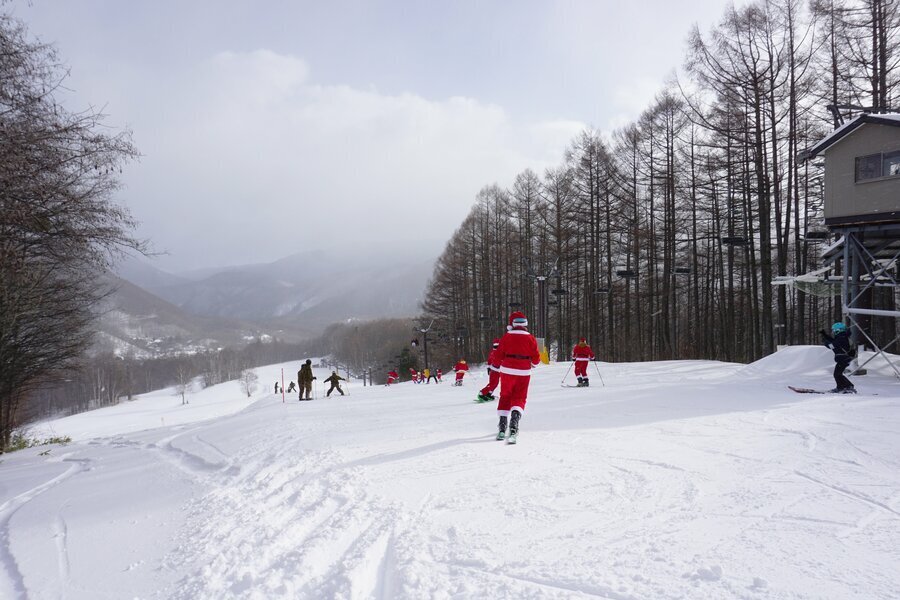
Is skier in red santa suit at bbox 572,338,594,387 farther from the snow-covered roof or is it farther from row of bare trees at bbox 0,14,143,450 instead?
row of bare trees at bbox 0,14,143,450

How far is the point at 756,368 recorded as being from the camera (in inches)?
Answer: 605

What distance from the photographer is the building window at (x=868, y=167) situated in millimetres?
13508

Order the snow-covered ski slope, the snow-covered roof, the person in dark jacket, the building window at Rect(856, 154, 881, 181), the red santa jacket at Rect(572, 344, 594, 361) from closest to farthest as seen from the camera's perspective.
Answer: the snow-covered ski slope → the person in dark jacket → the snow-covered roof → the building window at Rect(856, 154, 881, 181) → the red santa jacket at Rect(572, 344, 594, 361)

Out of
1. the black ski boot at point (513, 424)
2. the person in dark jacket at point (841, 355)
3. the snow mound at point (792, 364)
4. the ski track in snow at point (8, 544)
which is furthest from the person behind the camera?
Result: the snow mound at point (792, 364)

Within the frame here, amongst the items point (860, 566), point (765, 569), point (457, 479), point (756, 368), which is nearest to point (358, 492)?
point (457, 479)

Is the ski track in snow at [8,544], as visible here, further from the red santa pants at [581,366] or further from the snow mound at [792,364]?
the snow mound at [792,364]

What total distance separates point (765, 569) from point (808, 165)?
2344 centimetres

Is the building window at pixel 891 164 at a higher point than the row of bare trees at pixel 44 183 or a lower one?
higher

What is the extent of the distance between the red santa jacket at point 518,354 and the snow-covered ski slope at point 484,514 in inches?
41.6

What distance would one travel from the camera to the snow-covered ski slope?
2.92m

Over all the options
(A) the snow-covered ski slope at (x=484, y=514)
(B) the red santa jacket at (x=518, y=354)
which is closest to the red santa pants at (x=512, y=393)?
(B) the red santa jacket at (x=518, y=354)

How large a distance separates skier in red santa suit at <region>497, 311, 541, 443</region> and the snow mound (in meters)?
10.8

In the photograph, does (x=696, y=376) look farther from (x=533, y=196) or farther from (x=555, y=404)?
(x=533, y=196)

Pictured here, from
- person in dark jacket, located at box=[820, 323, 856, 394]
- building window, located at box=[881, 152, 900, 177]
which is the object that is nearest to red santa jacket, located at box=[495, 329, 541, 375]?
person in dark jacket, located at box=[820, 323, 856, 394]
